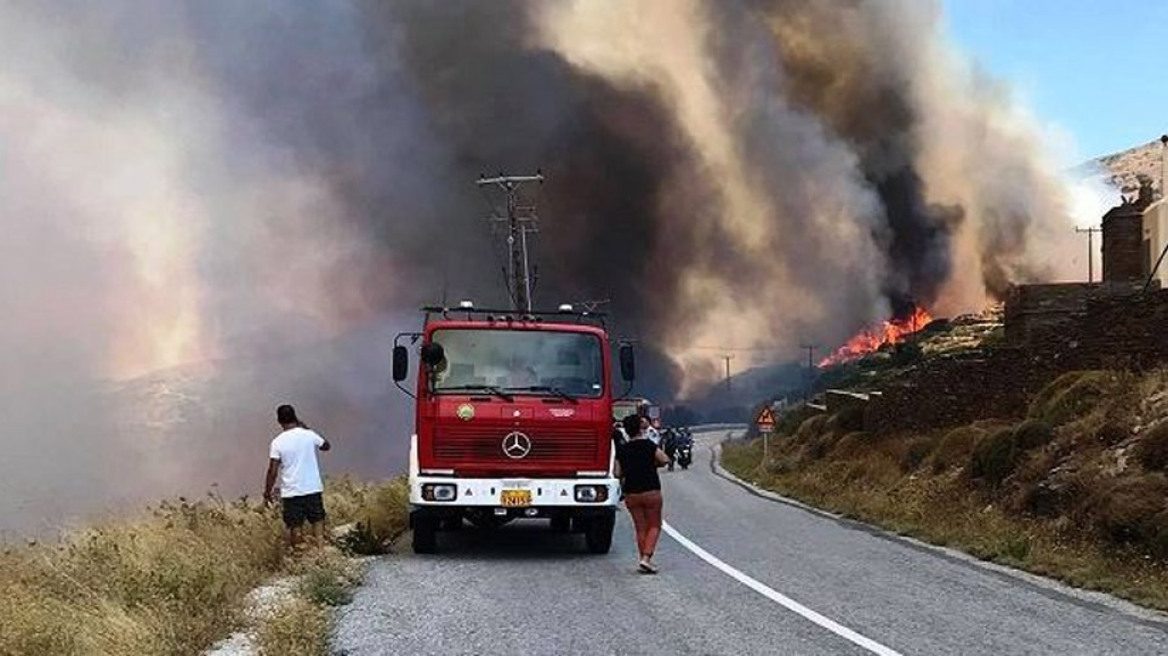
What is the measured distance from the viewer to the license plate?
43.6 feet

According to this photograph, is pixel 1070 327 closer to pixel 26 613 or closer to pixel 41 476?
pixel 26 613

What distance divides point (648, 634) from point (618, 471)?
5.17 meters

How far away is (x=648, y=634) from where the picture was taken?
8.63m

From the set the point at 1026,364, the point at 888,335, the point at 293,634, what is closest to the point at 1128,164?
the point at 888,335

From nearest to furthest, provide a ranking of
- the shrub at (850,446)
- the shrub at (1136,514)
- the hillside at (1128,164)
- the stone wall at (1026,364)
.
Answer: the shrub at (1136,514) < the stone wall at (1026,364) < the shrub at (850,446) < the hillside at (1128,164)

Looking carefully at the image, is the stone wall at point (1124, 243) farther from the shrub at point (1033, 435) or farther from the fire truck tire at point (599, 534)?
the fire truck tire at point (599, 534)

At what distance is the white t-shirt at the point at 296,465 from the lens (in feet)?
39.6

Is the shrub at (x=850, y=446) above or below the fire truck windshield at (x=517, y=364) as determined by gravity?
below

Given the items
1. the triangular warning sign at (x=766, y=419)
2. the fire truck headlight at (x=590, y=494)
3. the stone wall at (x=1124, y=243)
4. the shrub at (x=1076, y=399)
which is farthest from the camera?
the triangular warning sign at (x=766, y=419)

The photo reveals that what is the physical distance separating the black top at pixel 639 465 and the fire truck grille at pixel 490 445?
3.06 ft

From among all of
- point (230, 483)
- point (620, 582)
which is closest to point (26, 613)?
point (620, 582)

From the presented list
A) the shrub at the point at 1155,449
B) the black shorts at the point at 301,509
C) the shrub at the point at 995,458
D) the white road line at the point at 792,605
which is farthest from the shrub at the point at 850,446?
the black shorts at the point at 301,509

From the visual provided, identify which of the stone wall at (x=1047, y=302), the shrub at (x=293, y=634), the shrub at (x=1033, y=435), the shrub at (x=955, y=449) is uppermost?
the stone wall at (x=1047, y=302)

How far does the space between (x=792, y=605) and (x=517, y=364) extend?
4735mm
